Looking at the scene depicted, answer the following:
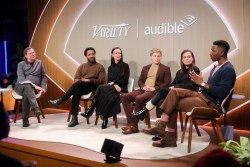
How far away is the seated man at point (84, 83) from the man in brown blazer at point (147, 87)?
0.73 meters

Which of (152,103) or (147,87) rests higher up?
(147,87)

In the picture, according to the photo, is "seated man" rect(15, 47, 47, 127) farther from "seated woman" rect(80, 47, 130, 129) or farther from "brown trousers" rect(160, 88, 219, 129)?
"brown trousers" rect(160, 88, 219, 129)

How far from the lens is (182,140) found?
4.33 meters

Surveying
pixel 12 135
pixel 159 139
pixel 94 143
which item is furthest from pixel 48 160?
pixel 159 139

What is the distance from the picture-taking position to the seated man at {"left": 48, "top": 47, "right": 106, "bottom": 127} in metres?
5.50

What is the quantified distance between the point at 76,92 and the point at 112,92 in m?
0.66

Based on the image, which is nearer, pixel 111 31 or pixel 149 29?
pixel 149 29

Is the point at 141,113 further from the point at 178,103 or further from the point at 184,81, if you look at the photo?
the point at 184,81

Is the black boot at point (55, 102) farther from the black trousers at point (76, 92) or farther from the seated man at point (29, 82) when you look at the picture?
the seated man at point (29, 82)

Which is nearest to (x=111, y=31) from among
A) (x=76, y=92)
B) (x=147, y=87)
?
(x=76, y=92)

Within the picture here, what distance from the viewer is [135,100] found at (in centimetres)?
505

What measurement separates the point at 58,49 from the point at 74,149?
12.2 feet

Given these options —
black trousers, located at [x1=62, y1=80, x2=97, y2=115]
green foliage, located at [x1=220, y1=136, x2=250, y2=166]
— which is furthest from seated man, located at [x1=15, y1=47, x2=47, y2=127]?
green foliage, located at [x1=220, y1=136, x2=250, y2=166]

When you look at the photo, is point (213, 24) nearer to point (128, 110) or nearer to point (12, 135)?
point (128, 110)
